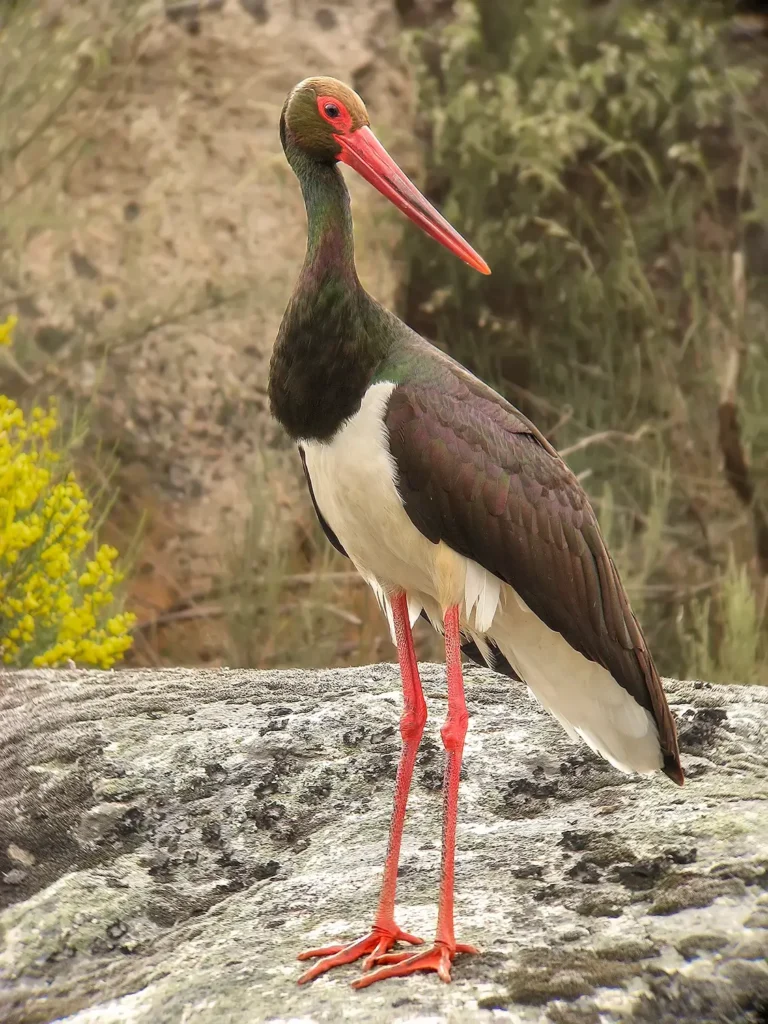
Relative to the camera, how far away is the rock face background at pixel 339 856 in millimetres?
2166

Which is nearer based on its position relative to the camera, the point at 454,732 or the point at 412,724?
the point at 454,732

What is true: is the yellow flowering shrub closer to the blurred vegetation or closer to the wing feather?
the wing feather

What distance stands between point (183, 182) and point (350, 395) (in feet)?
12.7

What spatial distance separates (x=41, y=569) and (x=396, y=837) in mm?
2079

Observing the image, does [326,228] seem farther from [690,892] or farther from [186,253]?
[186,253]

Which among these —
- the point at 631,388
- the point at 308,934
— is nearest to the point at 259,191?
the point at 631,388

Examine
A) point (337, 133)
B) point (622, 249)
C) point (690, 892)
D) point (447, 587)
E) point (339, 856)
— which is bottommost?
point (339, 856)

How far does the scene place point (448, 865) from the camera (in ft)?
7.86

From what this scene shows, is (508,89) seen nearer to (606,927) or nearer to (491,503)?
(491,503)

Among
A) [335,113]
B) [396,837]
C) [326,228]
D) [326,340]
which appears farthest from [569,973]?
[335,113]

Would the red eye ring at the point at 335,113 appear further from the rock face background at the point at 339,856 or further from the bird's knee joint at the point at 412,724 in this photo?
the rock face background at the point at 339,856

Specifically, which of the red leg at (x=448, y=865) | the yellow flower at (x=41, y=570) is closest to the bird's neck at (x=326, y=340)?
the red leg at (x=448, y=865)

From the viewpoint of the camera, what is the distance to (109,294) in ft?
19.6

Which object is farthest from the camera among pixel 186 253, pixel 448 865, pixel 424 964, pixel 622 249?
pixel 622 249
